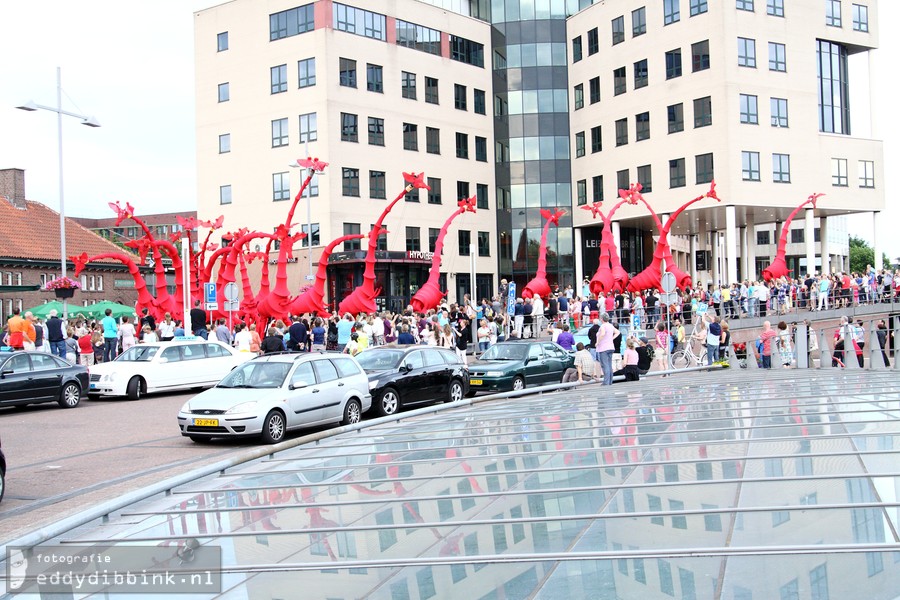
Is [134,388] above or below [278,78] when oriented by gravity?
below

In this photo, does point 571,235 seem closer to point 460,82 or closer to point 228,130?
point 460,82

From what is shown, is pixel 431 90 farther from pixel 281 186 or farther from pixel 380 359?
pixel 380 359

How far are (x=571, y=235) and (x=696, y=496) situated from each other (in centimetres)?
5198

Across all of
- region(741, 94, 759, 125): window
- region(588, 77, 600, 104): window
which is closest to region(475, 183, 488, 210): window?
region(588, 77, 600, 104): window

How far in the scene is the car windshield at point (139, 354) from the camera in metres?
22.5

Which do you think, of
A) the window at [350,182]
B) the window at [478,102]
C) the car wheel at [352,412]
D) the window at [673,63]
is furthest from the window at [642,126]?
the car wheel at [352,412]

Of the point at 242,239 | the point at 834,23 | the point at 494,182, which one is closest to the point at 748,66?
the point at 834,23

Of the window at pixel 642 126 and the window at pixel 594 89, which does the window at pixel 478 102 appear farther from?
the window at pixel 642 126

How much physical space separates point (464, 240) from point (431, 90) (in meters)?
9.77

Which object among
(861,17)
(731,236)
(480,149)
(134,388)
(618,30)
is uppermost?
(618,30)

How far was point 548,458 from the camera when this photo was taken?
8.79 m

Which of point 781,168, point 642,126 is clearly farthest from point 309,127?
point 781,168

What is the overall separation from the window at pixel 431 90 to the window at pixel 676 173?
1528cm

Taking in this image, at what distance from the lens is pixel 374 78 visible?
5141cm
